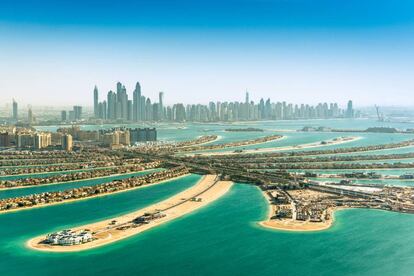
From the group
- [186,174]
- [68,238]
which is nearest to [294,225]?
[68,238]

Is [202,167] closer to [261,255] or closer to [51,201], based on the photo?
[51,201]

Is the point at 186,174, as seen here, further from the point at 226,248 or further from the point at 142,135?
the point at 142,135

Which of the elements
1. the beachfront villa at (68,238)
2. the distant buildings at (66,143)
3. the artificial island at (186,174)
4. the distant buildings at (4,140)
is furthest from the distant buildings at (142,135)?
the beachfront villa at (68,238)

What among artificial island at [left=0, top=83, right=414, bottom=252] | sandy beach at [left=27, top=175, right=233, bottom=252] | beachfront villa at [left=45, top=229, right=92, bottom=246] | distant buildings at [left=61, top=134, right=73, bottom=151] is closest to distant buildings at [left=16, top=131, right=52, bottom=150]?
artificial island at [left=0, top=83, right=414, bottom=252]

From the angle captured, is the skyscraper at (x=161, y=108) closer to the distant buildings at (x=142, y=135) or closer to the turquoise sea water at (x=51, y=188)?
the distant buildings at (x=142, y=135)

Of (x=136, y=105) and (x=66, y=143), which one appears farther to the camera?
(x=136, y=105)
